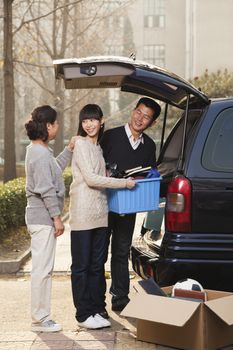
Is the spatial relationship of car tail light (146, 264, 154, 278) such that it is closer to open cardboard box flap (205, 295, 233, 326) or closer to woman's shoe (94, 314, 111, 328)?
woman's shoe (94, 314, 111, 328)

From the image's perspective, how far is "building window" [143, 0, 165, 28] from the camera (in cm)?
7206

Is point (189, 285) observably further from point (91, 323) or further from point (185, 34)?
point (185, 34)

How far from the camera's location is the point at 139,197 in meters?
→ 4.93

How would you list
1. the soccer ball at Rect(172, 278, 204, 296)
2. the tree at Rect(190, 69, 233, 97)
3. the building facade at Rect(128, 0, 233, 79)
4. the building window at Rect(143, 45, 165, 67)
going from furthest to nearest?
the building window at Rect(143, 45, 165, 67)
the building facade at Rect(128, 0, 233, 79)
the tree at Rect(190, 69, 233, 97)
the soccer ball at Rect(172, 278, 204, 296)

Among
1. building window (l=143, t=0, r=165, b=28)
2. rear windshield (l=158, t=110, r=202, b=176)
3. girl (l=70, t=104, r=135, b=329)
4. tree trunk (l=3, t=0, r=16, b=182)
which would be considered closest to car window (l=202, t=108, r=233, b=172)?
rear windshield (l=158, t=110, r=202, b=176)

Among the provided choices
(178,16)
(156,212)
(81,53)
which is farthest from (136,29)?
(156,212)

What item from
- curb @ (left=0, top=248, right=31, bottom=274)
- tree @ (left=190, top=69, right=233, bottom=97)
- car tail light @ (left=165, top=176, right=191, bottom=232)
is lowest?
curb @ (left=0, top=248, right=31, bottom=274)

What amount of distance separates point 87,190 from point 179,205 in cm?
76

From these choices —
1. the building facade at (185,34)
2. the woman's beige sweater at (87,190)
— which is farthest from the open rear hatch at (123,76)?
the building facade at (185,34)

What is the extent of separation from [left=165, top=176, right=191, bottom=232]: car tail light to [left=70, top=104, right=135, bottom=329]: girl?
35 centimetres

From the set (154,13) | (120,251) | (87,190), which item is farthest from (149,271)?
(154,13)

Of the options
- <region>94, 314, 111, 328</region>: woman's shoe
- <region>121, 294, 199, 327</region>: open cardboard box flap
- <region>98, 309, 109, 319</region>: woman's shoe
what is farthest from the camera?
<region>98, 309, 109, 319</region>: woman's shoe

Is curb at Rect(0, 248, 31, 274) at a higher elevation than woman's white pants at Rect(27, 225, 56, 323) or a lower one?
lower

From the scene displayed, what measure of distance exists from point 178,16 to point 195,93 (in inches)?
2582
